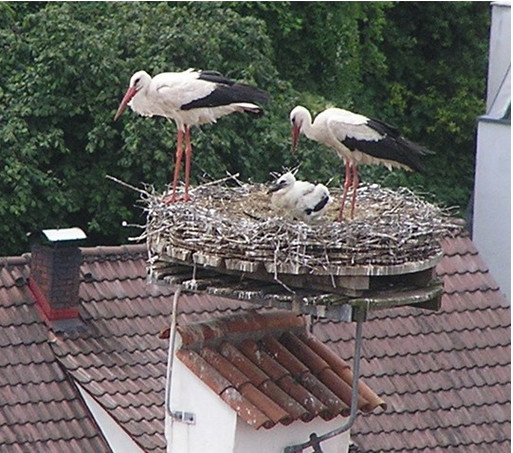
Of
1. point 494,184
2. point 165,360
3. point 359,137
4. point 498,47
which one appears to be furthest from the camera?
point 498,47

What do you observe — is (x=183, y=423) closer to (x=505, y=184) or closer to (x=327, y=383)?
(x=327, y=383)

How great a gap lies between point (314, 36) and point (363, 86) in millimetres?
1763

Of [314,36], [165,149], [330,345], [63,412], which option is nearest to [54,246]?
[63,412]

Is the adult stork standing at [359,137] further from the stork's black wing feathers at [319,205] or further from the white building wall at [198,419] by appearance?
the white building wall at [198,419]

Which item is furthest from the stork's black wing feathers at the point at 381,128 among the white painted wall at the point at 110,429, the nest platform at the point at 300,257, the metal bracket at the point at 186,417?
the white painted wall at the point at 110,429

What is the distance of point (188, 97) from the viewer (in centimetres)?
949

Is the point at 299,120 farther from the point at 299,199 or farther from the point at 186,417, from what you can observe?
the point at 186,417

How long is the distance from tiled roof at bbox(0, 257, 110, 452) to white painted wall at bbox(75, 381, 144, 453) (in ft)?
0.13

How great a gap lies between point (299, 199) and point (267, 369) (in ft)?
3.13

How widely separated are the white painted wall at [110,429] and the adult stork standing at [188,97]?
2.46 m

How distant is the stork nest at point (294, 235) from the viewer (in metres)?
8.29

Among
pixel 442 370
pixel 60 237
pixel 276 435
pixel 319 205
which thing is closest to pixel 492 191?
pixel 442 370

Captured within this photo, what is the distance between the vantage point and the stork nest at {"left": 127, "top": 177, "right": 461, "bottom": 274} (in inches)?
326

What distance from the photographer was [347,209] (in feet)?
32.1
